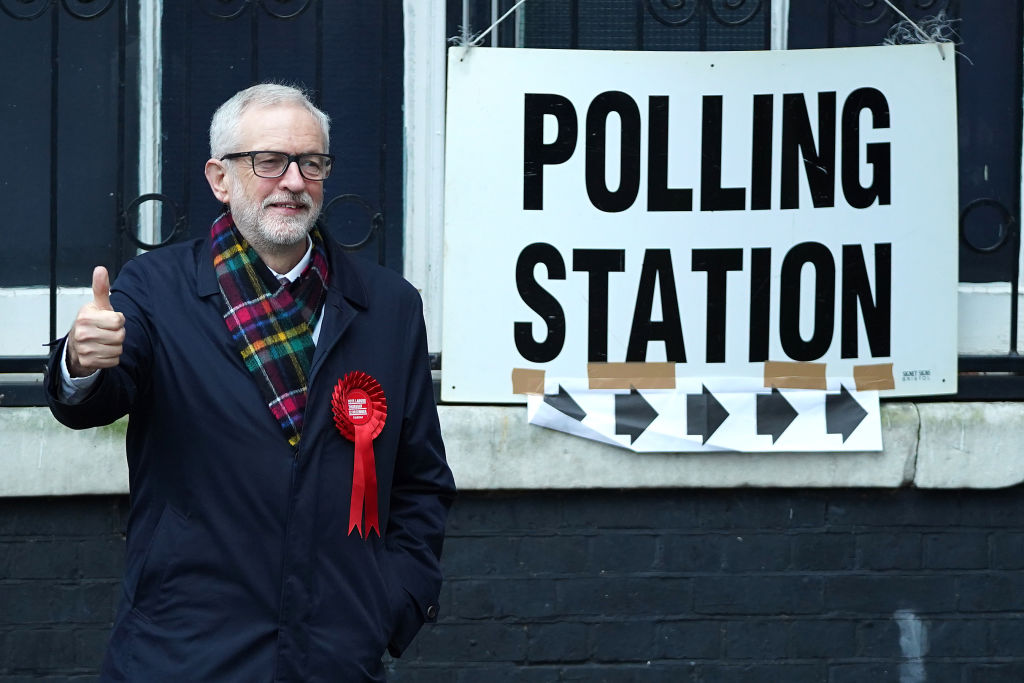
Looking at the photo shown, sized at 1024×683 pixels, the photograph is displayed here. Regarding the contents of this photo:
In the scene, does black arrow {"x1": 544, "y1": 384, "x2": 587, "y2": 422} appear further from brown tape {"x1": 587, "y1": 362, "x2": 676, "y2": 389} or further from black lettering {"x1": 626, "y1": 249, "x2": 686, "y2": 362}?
black lettering {"x1": 626, "y1": 249, "x2": 686, "y2": 362}

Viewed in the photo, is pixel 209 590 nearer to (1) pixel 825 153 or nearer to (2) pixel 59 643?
(2) pixel 59 643

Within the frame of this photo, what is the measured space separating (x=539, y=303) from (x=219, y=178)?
1.77 m

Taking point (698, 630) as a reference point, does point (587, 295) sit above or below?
above

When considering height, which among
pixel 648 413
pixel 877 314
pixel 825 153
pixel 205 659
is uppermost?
pixel 825 153

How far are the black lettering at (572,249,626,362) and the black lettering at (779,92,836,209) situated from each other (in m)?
0.57

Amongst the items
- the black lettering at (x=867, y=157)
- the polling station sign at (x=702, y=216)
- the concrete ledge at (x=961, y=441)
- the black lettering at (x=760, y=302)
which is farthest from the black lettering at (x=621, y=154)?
the concrete ledge at (x=961, y=441)

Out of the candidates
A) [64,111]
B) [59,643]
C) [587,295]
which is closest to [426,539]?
[587,295]

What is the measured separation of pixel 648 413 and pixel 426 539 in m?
1.72

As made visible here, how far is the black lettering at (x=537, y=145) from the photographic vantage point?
4508 millimetres

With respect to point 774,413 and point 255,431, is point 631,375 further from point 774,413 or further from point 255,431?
point 255,431

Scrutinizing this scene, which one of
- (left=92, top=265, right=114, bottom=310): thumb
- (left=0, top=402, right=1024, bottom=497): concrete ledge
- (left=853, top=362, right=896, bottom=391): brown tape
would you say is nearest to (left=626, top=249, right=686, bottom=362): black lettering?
(left=0, top=402, right=1024, bottom=497): concrete ledge

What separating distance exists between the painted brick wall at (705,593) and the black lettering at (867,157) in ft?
3.11

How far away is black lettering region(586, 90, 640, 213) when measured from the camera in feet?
14.9

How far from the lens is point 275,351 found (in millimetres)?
2693
